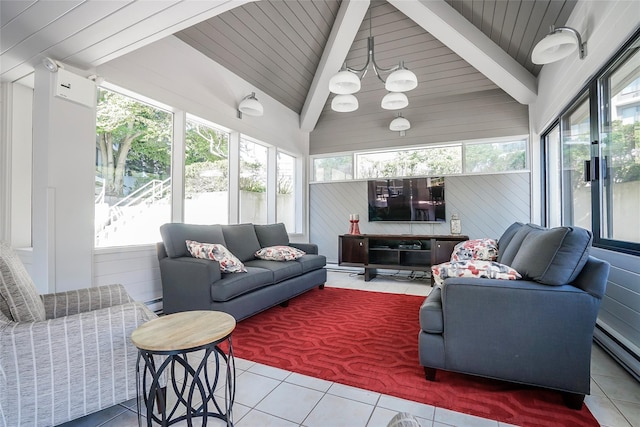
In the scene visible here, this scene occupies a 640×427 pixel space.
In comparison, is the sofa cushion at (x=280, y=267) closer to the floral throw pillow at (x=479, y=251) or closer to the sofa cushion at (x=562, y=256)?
the floral throw pillow at (x=479, y=251)

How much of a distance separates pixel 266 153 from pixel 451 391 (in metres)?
4.41

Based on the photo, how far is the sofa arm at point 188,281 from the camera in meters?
2.61

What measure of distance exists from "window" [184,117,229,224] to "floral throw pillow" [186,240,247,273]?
953 mm


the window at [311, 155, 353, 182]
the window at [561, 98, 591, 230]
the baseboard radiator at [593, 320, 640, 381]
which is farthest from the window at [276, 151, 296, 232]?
the baseboard radiator at [593, 320, 640, 381]

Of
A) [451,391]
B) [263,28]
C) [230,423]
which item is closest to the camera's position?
[230,423]

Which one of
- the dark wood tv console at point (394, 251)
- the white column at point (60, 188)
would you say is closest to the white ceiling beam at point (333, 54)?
the dark wood tv console at point (394, 251)

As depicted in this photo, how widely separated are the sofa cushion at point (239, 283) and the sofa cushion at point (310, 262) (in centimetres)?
68

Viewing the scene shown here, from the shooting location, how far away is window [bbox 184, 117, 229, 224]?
3.79 m

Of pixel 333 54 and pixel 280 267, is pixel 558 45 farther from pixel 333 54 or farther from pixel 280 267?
pixel 280 267

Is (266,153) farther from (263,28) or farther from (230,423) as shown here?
(230,423)

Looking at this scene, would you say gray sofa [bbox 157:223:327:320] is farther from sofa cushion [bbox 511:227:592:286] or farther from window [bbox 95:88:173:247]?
sofa cushion [bbox 511:227:592:286]

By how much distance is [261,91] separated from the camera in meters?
4.87

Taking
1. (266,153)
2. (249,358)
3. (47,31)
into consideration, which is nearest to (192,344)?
(249,358)

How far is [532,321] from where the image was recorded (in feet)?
5.36
